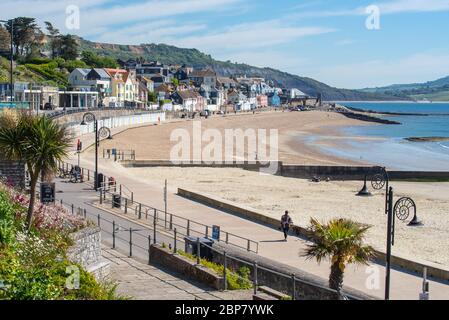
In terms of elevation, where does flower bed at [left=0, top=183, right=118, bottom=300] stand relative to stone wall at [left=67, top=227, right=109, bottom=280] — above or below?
above

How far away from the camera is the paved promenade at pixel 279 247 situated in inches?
669

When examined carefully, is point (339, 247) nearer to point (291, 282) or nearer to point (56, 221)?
point (291, 282)

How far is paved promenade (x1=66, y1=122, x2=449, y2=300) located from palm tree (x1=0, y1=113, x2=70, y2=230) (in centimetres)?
731

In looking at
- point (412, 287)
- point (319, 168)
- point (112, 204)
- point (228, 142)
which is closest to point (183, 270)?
point (412, 287)

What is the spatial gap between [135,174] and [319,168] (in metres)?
12.2

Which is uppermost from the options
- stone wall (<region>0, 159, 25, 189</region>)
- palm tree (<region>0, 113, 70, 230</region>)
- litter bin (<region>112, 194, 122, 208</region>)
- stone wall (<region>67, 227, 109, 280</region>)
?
palm tree (<region>0, 113, 70, 230</region>)

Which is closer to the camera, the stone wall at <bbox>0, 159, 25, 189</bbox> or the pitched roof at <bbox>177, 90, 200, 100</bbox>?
the stone wall at <bbox>0, 159, 25, 189</bbox>

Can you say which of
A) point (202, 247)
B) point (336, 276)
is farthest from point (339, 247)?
point (202, 247)

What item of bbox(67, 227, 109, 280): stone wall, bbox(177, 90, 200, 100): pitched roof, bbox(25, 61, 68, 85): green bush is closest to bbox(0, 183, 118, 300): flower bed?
bbox(67, 227, 109, 280): stone wall

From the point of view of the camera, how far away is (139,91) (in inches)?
5108

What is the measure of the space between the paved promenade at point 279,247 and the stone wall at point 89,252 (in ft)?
21.3

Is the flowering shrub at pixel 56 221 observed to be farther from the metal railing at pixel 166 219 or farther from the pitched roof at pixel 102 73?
the pitched roof at pixel 102 73

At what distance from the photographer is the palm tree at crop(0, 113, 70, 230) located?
14719mm

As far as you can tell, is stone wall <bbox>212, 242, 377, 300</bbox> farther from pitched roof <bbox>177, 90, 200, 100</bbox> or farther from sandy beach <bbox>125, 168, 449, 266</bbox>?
pitched roof <bbox>177, 90, 200, 100</bbox>
